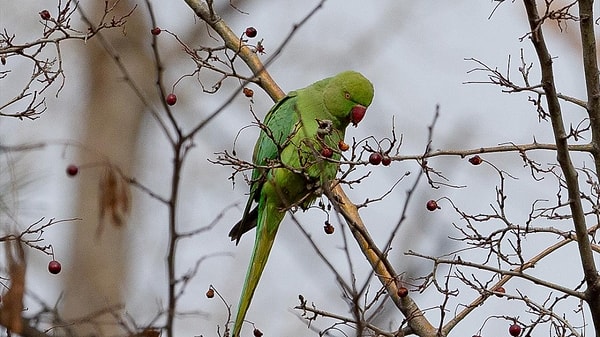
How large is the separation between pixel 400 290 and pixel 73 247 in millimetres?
6320

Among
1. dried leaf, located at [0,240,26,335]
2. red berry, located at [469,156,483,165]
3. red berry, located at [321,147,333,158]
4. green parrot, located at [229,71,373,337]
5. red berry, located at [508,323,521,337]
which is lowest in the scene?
dried leaf, located at [0,240,26,335]

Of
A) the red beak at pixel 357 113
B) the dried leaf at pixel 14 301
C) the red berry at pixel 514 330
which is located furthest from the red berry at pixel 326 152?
the dried leaf at pixel 14 301

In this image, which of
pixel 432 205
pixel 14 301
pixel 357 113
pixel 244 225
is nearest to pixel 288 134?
pixel 357 113

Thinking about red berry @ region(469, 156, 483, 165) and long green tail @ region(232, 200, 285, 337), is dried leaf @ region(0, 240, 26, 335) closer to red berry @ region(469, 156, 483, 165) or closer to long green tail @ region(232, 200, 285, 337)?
red berry @ region(469, 156, 483, 165)

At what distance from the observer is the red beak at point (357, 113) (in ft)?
14.0

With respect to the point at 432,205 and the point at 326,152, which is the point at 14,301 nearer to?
the point at 326,152

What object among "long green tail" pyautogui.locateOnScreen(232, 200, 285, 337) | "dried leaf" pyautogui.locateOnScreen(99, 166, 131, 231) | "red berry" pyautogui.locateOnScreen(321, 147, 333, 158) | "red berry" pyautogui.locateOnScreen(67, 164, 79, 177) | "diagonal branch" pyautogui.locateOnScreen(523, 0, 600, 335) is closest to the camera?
"dried leaf" pyautogui.locateOnScreen(99, 166, 131, 231)

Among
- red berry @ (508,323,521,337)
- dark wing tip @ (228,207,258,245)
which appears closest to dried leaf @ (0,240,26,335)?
red berry @ (508,323,521,337)

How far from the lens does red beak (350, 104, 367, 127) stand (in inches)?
168

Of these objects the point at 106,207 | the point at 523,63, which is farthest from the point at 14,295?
the point at 523,63

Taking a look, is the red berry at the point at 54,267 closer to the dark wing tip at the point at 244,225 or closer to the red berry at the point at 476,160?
the dark wing tip at the point at 244,225

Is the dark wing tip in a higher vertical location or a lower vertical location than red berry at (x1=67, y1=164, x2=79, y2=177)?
higher

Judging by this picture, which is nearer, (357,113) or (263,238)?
(263,238)

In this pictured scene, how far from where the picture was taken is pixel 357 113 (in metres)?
4.27
